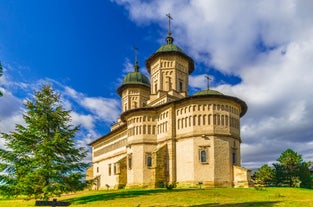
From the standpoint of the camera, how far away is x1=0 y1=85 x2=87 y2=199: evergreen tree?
20.3 meters

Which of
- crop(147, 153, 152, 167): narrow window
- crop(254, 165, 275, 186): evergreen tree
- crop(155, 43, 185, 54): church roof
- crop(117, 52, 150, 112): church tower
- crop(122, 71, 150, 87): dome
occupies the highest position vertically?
crop(155, 43, 185, 54): church roof

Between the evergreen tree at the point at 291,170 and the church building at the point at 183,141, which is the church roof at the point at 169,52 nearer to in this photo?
the church building at the point at 183,141

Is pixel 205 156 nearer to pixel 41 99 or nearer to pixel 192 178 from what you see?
pixel 192 178

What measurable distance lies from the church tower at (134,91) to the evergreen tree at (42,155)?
3017 centimetres

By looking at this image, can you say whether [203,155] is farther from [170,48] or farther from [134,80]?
[134,80]

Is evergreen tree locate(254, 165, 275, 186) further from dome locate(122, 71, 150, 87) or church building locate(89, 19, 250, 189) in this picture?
dome locate(122, 71, 150, 87)

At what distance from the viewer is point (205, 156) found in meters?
31.3

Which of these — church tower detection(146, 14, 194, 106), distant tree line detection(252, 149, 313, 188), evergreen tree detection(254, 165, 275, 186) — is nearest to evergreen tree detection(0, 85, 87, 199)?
church tower detection(146, 14, 194, 106)

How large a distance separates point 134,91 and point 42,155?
33660 millimetres

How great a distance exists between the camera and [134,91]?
53.9 meters

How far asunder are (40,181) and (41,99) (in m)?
5.91

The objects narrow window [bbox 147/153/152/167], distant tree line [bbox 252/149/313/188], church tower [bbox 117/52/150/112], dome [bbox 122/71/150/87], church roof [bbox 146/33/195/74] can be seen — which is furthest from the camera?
dome [bbox 122/71/150/87]

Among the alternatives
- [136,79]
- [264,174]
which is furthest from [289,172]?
[136,79]

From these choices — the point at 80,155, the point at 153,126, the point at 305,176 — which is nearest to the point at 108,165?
the point at 153,126
